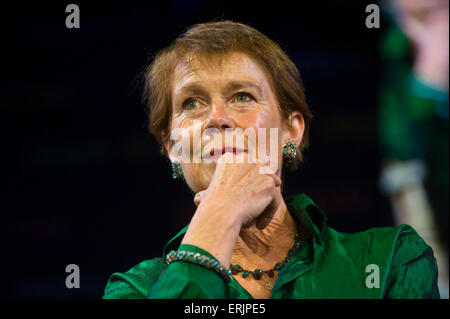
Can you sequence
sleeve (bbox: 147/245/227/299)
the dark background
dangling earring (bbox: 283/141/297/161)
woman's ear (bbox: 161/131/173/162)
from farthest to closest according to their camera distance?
the dark background
woman's ear (bbox: 161/131/173/162)
dangling earring (bbox: 283/141/297/161)
sleeve (bbox: 147/245/227/299)

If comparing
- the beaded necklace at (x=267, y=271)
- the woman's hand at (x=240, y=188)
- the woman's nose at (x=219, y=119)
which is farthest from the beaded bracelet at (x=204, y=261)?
the woman's nose at (x=219, y=119)

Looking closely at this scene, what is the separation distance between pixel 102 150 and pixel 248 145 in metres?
1.61

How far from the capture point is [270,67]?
5.66 feet

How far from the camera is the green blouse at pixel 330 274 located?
124 cm

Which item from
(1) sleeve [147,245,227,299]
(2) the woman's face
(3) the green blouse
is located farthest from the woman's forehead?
(1) sleeve [147,245,227,299]

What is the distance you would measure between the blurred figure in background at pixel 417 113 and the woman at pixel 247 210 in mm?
1115

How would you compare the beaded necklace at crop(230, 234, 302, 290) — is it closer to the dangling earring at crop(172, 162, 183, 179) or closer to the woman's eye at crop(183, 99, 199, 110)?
the dangling earring at crop(172, 162, 183, 179)

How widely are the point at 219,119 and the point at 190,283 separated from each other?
538 millimetres

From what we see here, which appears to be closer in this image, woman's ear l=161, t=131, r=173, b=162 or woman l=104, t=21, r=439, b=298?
woman l=104, t=21, r=439, b=298

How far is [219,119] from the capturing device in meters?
1.54

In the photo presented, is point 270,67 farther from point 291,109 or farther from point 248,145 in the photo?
point 248,145

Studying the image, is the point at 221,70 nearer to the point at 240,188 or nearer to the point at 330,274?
the point at 240,188

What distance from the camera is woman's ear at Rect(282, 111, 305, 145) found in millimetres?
1788

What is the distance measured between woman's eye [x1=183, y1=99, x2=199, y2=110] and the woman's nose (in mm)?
88
